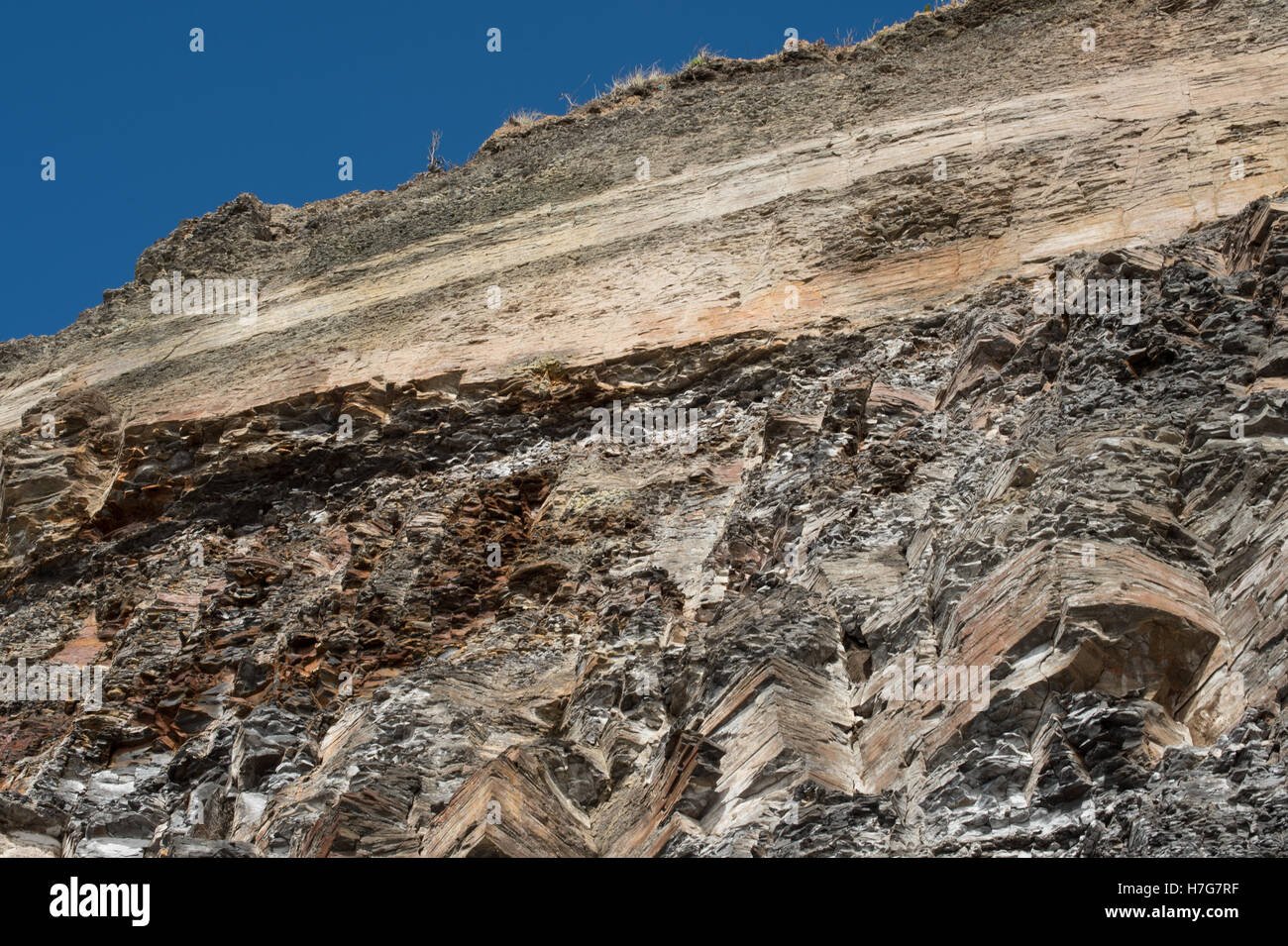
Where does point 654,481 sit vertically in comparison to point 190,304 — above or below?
below

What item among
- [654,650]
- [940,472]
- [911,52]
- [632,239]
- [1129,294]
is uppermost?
[911,52]

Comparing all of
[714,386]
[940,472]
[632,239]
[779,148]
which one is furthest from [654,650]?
[779,148]

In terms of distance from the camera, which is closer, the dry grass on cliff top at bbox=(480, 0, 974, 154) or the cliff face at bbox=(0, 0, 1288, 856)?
the cliff face at bbox=(0, 0, 1288, 856)

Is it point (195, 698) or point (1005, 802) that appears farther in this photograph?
point (195, 698)

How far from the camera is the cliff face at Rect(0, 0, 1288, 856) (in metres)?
6.08

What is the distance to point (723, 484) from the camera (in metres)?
10.7

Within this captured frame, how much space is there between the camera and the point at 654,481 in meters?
11.0

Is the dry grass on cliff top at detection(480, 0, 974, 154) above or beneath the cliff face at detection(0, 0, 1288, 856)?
above

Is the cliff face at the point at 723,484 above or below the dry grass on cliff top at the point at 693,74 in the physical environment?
below

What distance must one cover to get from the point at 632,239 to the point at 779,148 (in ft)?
6.48

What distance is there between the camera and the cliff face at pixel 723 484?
608 centimetres

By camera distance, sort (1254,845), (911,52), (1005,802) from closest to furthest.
Result: (1254,845)
(1005,802)
(911,52)

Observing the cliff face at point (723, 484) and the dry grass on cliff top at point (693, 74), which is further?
the dry grass on cliff top at point (693, 74)

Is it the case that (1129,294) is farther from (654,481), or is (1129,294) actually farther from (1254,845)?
(1254,845)
